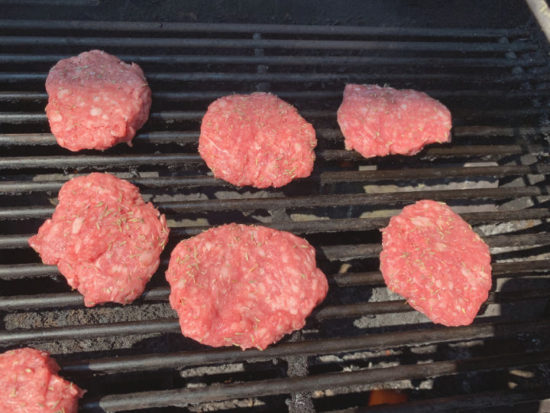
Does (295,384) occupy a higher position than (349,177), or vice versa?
(349,177)

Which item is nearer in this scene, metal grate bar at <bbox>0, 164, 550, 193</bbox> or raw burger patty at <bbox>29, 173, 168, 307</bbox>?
raw burger patty at <bbox>29, 173, 168, 307</bbox>

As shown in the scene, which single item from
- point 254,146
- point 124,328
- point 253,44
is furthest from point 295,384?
point 253,44

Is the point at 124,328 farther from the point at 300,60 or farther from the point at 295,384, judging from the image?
the point at 300,60

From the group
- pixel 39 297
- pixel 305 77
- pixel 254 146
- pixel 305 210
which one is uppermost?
pixel 305 77

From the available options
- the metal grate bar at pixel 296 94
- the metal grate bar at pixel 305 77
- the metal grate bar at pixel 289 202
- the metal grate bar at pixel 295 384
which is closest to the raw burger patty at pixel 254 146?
the metal grate bar at pixel 289 202

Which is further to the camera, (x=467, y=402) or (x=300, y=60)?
(x=300, y=60)

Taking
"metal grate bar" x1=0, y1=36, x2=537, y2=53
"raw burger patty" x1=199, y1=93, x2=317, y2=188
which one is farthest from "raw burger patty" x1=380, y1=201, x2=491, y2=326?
"metal grate bar" x1=0, y1=36, x2=537, y2=53

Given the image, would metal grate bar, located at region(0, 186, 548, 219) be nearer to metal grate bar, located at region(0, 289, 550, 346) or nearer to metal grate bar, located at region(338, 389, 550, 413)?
metal grate bar, located at region(0, 289, 550, 346)
